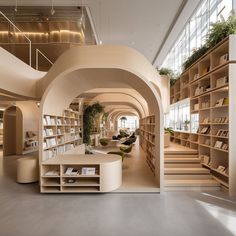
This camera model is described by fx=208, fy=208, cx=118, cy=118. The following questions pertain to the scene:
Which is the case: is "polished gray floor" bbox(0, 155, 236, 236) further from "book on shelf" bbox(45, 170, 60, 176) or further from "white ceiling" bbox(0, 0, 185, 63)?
"white ceiling" bbox(0, 0, 185, 63)

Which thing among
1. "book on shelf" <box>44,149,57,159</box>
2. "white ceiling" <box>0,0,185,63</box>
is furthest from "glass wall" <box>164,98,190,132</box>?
"book on shelf" <box>44,149,57,159</box>

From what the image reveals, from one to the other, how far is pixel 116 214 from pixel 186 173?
2829 mm

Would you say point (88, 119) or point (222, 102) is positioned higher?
point (222, 102)

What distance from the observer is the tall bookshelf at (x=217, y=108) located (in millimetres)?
4891

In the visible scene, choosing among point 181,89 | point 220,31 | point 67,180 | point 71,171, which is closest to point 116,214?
point 71,171

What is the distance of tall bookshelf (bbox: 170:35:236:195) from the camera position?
4891 millimetres

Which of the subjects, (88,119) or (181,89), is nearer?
(181,89)

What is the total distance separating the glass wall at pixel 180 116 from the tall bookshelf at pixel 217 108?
41.3 inches

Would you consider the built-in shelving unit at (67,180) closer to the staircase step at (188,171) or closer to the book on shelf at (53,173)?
the book on shelf at (53,173)

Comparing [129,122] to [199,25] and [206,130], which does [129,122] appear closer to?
[199,25]

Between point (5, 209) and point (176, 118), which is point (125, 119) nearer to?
point (176, 118)

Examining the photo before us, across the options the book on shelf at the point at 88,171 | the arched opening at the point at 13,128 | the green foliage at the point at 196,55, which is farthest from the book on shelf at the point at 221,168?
the arched opening at the point at 13,128

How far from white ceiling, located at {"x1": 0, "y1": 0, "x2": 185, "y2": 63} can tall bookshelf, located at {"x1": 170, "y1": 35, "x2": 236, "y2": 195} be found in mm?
2859

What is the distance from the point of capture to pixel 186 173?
19.4ft
